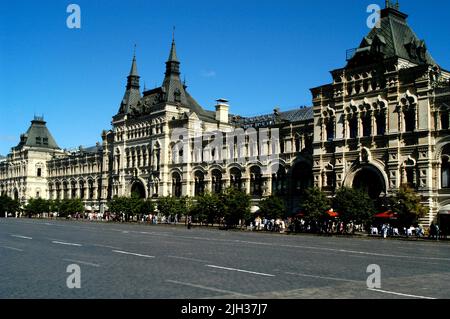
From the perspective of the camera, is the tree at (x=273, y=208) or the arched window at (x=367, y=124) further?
the tree at (x=273, y=208)

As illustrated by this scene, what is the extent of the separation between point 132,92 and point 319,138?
164 ft

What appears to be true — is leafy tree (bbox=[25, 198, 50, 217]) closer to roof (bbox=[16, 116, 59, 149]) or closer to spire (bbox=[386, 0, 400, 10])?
roof (bbox=[16, 116, 59, 149])

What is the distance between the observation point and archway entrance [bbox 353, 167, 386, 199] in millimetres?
53312

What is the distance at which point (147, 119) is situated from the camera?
293 feet

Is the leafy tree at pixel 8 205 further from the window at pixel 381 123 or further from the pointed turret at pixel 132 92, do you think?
the window at pixel 381 123

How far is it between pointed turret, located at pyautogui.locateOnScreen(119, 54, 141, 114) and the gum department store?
231mm

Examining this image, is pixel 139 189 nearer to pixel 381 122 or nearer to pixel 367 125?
pixel 367 125

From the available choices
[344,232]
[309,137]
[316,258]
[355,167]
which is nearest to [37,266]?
Result: [316,258]

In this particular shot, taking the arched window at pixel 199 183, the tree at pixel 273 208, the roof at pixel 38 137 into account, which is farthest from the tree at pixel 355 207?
the roof at pixel 38 137

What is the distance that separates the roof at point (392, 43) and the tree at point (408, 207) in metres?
14.5

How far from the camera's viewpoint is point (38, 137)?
133750 millimetres

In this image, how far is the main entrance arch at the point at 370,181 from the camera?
174 feet

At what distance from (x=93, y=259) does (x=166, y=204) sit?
51.9 meters

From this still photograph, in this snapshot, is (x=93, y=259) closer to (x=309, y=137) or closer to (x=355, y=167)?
(x=355, y=167)
